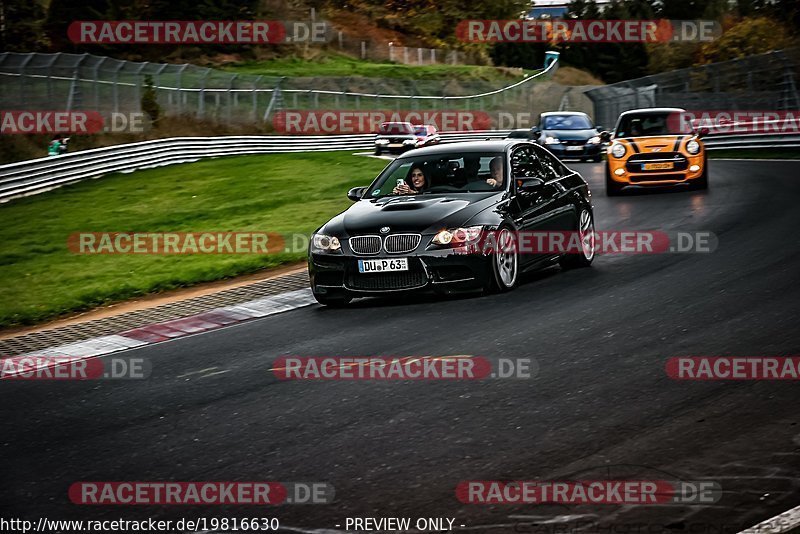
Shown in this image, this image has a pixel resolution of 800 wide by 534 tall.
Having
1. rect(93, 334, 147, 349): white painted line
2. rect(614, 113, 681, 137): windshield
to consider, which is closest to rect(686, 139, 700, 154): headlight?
rect(614, 113, 681, 137): windshield

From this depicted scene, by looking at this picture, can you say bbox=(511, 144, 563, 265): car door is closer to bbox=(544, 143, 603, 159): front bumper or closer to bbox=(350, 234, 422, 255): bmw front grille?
bbox=(350, 234, 422, 255): bmw front grille

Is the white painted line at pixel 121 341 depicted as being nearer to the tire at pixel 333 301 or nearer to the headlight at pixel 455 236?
the tire at pixel 333 301

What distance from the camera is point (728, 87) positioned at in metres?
36.7

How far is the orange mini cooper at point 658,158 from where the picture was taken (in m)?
19.9

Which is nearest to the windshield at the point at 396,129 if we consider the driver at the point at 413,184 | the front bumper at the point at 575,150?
the front bumper at the point at 575,150

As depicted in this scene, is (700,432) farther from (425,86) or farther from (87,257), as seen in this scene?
(425,86)

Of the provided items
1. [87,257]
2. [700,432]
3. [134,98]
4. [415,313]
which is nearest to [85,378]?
[415,313]

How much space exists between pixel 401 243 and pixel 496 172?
1.54 meters

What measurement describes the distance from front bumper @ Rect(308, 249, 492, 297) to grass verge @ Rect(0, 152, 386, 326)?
4.20m

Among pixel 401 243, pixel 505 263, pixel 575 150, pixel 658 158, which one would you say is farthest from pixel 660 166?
pixel 575 150

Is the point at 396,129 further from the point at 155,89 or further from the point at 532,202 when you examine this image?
the point at 532,202

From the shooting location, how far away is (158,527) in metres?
5.02

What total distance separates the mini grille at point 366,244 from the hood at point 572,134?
67.2 feet

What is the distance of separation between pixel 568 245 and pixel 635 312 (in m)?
2.88
